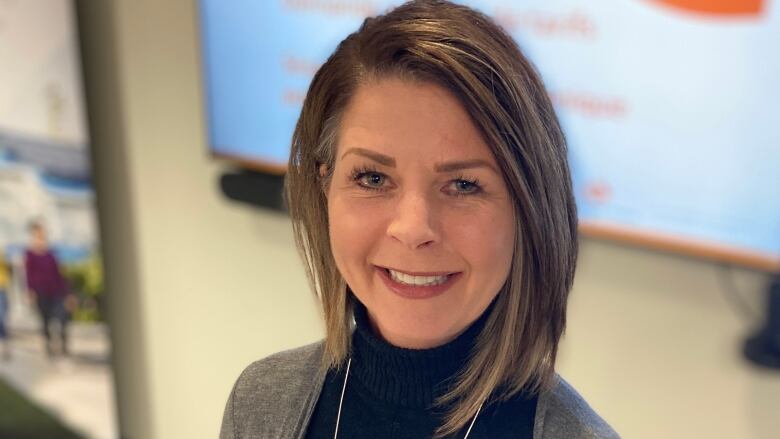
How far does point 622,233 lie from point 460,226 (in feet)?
2.29

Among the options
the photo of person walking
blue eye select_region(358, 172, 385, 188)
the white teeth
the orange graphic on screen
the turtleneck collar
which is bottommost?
the photo of person walking

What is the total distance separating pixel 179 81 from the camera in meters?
1.85

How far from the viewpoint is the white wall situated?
1833 millimetres

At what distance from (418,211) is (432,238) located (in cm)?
3

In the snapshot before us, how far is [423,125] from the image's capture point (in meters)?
0.69

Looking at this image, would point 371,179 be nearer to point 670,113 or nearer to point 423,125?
point 423,125

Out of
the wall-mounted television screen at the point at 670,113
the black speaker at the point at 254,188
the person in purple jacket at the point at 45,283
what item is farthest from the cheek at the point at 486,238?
the person in purple jacket at the point at 45,283

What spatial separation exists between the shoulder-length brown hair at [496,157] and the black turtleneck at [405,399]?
14mm

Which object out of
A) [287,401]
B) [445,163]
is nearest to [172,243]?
[287,401]

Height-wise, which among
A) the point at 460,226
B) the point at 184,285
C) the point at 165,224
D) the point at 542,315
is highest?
the point at 460,226

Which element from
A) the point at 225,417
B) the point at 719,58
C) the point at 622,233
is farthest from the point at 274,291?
the point at 719,58

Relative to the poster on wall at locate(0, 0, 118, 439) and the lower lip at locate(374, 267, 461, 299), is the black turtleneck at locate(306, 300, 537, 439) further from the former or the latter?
the poster on wall at locate(0, 0, 118, 439)

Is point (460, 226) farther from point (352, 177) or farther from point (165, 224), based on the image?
point (165, 224)

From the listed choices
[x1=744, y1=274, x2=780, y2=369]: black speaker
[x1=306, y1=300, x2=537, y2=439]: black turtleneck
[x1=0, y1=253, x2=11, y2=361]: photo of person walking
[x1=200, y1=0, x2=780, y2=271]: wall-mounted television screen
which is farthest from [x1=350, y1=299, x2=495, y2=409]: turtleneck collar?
[x1=0, y1=253, x2=11, y2=361]: photo of person walking
